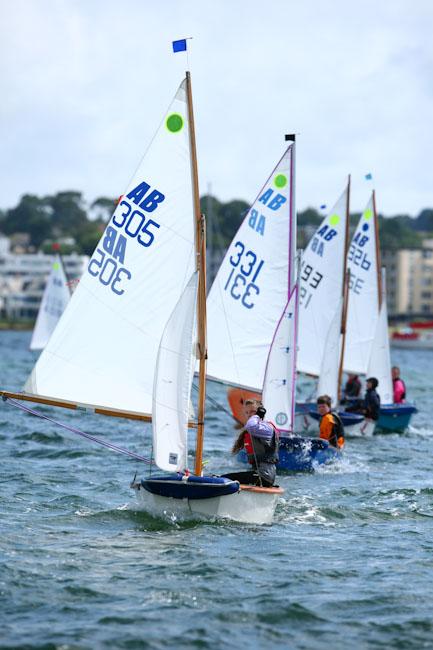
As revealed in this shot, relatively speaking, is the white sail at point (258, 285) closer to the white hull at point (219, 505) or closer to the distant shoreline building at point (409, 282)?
the white hull at point (219, 505)

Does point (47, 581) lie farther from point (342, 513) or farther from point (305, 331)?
point (305, 331)

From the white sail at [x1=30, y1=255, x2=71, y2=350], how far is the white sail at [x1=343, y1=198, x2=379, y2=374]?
60.8ft

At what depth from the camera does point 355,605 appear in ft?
40.3

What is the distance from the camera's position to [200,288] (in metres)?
15.5

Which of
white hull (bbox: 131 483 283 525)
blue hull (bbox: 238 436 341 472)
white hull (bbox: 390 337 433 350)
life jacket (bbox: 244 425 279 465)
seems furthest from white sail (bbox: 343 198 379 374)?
white hull (bbox: 390 337 433 350)

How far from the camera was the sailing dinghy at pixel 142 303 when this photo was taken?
15461 millimetres

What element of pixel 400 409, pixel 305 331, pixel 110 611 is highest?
pixel 305 331

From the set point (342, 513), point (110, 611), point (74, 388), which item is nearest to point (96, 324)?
point (74, 388)

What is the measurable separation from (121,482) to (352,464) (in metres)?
4.98

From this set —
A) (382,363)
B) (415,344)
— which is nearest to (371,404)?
(382,363)

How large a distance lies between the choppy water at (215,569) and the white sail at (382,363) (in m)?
9.56

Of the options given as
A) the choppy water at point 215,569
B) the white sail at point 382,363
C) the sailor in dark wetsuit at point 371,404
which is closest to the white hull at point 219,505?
the choppy water at point 215,569

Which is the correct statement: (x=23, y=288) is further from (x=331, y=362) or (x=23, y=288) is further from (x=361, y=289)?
(x=331, y=362)

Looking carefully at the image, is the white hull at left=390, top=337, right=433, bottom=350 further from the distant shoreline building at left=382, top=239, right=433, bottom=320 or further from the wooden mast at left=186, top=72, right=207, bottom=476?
the wooden mast at left=186, top=72, right=207, bottom=476
